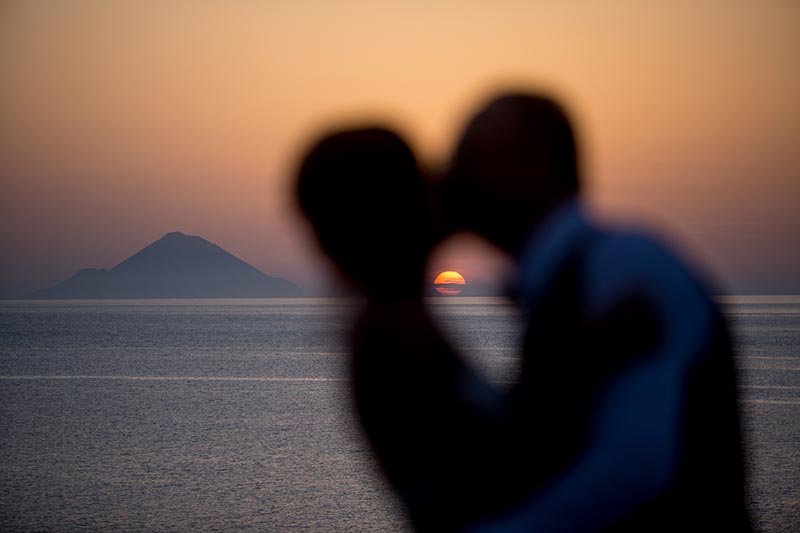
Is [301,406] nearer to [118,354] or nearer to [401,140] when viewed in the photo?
[401,140]

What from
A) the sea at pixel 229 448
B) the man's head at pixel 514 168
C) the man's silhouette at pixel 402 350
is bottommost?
the sea at pixel 229 448

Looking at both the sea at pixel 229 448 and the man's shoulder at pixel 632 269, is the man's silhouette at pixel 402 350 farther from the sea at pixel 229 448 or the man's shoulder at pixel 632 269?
A: the man's shoulder at pixel 632 269

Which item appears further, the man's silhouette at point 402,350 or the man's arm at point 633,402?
the man's silhouette at point 402,350

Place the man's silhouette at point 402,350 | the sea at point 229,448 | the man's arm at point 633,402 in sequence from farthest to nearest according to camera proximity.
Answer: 1. the sea at point 229,448
2. the man's silhouette at point 402,350
3. the man's arm at point 633,402

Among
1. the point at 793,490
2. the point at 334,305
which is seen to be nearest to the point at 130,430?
the point at 793,490

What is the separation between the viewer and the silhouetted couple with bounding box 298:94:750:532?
0.84 m

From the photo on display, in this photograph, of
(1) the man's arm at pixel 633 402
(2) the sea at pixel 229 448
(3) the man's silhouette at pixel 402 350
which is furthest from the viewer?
(2) the sea at pixel 229 448

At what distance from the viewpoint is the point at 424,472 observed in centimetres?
97

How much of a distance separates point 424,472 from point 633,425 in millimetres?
273

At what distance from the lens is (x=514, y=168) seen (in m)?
0.97

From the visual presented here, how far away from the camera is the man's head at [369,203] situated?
1.02 metres

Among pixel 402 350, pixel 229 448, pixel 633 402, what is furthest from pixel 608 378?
pixel 229 448

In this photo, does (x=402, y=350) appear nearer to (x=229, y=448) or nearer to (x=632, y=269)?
(x=632, y=269)

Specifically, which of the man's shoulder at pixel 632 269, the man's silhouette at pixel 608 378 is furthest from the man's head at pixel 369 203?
the man's shoulder at pixel 632 269
